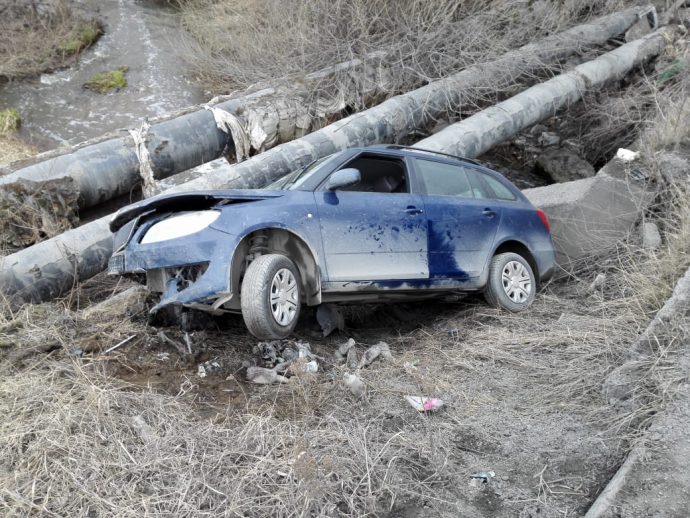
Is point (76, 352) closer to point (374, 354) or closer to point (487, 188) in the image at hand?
point (374, 354)

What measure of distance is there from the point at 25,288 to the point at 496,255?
466 centimetres

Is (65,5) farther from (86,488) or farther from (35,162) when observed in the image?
(86,488)

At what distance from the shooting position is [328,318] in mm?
6504

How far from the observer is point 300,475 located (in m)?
3.76

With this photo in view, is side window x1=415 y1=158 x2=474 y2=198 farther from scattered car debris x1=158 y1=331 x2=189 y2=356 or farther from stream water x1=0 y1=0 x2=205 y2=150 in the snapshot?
stream water x1=0 y1=0 x2=205 y2=150

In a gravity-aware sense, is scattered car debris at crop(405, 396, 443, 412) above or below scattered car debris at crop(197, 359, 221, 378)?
below

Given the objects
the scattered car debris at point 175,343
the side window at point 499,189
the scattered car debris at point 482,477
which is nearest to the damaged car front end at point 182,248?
the scattered car debris at point 175,343

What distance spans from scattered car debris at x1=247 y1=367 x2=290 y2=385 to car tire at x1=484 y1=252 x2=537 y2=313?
8.98ft

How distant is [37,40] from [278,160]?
360 inches

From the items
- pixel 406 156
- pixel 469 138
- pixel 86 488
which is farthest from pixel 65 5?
pixel 86 488

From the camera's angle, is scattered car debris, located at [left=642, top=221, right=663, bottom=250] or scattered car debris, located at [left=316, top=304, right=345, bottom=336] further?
scattered car debris, located at [left=642, top=221, right=663, bottom=250]

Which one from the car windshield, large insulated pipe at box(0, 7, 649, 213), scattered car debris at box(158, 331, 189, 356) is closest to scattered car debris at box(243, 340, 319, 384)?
scattered car debris at box(158, 331, 189, 356)

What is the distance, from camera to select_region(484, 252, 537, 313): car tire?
7.07m

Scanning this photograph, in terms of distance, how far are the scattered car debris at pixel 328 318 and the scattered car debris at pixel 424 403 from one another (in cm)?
170
